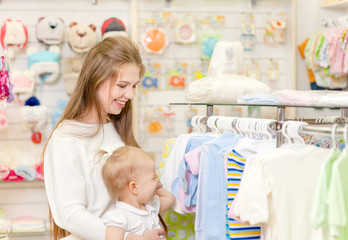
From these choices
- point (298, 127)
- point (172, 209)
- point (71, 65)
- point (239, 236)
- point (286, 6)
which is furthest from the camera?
point (286, 6)

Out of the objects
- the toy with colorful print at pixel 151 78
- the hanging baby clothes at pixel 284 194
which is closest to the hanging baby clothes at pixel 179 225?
the hanging baby clothes at pixel 284 194

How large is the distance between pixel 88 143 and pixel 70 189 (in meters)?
0.24

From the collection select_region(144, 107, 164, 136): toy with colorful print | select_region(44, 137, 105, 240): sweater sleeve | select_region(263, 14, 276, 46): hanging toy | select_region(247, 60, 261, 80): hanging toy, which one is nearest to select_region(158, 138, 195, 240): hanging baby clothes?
select_region(44, 137, 105, 240): sweater sleeve

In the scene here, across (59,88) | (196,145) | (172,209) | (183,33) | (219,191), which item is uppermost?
(183,33)

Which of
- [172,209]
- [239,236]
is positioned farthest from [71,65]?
[239,236]

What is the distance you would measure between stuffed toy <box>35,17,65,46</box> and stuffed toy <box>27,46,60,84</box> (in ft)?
0.24

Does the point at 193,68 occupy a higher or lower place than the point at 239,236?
higher

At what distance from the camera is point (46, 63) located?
384 cm

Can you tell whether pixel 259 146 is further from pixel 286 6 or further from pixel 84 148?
pixel 286 6

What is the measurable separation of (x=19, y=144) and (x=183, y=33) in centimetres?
154

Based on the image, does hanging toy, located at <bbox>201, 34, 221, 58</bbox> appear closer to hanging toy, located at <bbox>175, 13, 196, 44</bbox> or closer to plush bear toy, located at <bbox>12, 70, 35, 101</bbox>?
hanging toy, located at <bbox>175, 13, 196, 44</bbox>

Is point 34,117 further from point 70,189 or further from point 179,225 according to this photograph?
point 70,189

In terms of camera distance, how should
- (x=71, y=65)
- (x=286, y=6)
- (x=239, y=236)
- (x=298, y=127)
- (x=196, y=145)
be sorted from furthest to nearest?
(x=286, y=6) < (x=71, y=65) < (x=196, y=145) < (x=239, y=236) < (x=298, y=127)

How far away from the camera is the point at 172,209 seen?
8.31 ft
